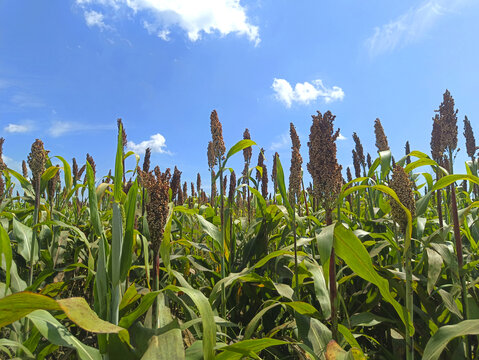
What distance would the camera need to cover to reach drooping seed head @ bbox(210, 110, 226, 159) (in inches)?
88.8

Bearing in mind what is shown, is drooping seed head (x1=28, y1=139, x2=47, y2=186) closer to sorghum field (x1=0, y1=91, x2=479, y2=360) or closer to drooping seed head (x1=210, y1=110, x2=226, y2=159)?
sorghum field (x1=0, y1=91, x2=479, y2=360)

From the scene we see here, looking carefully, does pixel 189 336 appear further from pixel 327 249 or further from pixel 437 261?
pixel 437 261

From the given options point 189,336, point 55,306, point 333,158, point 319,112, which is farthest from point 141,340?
point 319,112

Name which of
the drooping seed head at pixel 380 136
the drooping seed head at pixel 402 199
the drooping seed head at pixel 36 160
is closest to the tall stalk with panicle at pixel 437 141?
the drooping seed head at pixel 380 136

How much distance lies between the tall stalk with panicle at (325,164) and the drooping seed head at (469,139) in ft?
10.5

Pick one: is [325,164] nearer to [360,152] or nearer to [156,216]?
[156,216]

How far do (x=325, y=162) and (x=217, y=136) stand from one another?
1069mm

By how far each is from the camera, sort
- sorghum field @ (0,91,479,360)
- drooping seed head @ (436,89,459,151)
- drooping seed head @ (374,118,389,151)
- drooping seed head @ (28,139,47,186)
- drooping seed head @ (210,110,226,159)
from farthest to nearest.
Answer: drooping seed head @ (374,118,389,151)
drooping seed head @ (436,89,459,151)
drooping seed head @ (210,110,226,159)
drooping seed head @ (28,139,47,186)
sorghum field @ (0,91,479,360)

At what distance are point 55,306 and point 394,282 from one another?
164 cm

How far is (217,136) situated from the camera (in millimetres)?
2258

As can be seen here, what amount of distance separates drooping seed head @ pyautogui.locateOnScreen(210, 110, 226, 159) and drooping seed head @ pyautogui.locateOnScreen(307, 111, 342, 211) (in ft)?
3.02

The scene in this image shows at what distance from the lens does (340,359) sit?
103cm

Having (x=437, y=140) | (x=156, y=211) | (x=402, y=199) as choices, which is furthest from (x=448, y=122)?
(x=156, y=211)

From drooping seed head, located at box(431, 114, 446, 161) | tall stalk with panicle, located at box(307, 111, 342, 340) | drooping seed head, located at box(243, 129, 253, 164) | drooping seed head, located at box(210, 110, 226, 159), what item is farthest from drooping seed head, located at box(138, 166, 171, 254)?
drooping seed head, located at box(243, 129, 253, 164)
